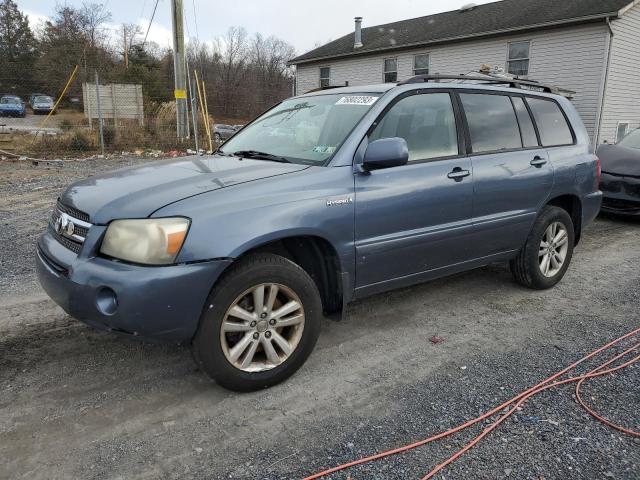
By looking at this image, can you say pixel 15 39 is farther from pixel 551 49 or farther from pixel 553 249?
pixel 553 249

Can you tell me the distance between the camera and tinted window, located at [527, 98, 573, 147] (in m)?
4.53

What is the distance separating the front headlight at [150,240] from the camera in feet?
8.30

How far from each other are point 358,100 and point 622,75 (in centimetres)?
1560

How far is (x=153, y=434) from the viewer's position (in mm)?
2529

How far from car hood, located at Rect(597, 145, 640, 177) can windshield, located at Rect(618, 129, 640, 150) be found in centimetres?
25

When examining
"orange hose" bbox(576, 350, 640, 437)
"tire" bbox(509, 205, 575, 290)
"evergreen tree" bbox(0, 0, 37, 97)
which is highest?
"evergreen tree" bbox(0, 0, 37, 97)

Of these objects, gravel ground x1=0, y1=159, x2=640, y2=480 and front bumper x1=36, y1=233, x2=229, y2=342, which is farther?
front bumper x1=36, y1=233, x2=229, y2=342

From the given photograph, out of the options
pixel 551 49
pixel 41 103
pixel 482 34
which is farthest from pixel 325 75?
pixel 41 103

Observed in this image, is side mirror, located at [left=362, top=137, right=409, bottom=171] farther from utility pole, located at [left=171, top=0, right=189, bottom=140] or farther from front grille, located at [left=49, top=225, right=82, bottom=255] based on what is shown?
utility pole, located at [left=171, top=0, right=189, bottom=140]

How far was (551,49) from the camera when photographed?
635 inches

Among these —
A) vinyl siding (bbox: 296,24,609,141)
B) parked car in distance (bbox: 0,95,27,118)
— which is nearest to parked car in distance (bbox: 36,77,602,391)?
vinyl siding (bbox: 296,24,609,141)

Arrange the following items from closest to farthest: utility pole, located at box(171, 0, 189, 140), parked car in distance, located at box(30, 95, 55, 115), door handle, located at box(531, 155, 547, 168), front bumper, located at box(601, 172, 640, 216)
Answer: door handle, located at box(531, 155, 547, 168)
front bumper, located at box(601, 172, 640, 216)
utility pole, located at box(171, 0, 189, 140)
parked car in distance, located at box(30, 95, 55, 115)

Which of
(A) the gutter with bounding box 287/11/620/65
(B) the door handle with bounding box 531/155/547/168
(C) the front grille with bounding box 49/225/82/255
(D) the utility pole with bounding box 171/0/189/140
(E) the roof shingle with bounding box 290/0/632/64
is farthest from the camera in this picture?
(D) the utility pole with bounding box 171/0/189/140

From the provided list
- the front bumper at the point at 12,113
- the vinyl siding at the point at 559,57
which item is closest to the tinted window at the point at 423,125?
the vinyl siding at the point at 559,57
